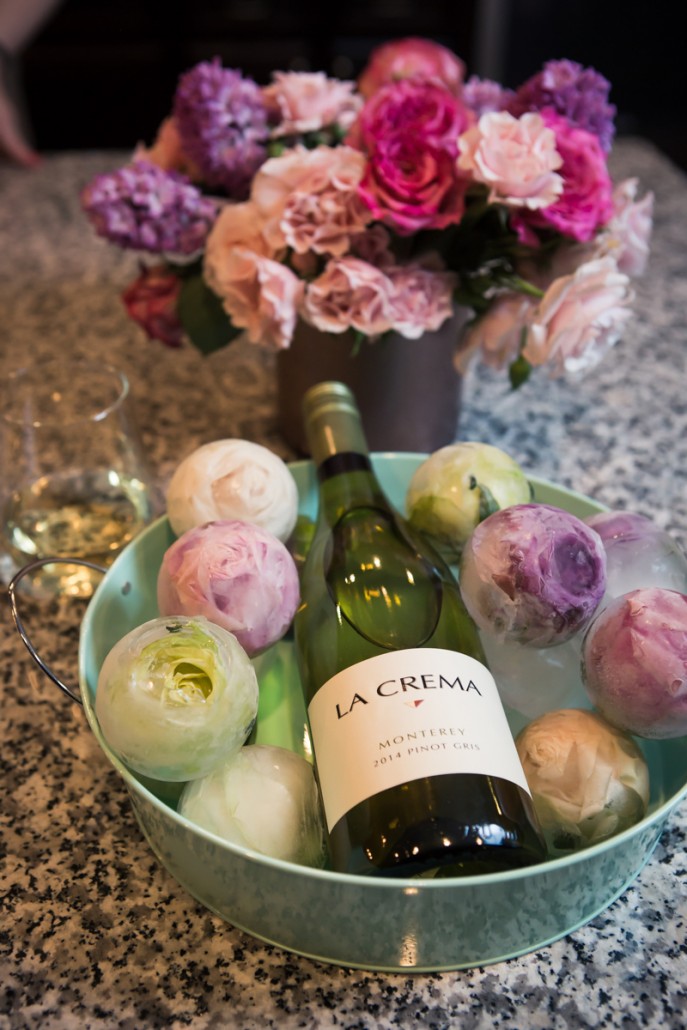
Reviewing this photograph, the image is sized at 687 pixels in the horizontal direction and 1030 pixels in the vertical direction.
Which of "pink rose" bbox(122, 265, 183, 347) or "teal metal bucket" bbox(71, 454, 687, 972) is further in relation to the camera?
"pink rose" bbox(122, 265, 183, 347)

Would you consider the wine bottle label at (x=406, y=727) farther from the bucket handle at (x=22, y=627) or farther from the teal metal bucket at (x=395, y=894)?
the bucket handle at (x=22, y=627)

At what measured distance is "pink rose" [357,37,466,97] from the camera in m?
0.76

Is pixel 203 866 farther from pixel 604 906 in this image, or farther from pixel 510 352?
pixel 510 352

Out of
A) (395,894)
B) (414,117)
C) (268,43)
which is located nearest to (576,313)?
(414,117)

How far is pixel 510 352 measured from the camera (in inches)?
27.0

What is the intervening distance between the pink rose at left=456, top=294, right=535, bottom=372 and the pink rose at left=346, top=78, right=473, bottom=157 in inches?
4.5

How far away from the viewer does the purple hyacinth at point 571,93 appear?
2.27 ft

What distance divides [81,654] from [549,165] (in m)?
0.43

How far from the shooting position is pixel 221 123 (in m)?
0.71

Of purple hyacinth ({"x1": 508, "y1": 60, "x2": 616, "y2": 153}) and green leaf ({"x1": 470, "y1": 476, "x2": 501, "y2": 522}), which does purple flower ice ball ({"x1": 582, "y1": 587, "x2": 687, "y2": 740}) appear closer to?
green leaf ({"x1": 470, "y1": 476, "x2": 501, "y2": 522})

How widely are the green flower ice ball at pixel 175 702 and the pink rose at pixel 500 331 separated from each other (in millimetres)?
342

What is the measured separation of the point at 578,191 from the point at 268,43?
74.9 inches

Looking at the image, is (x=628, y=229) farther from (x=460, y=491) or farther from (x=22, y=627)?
(x=22, y=627)

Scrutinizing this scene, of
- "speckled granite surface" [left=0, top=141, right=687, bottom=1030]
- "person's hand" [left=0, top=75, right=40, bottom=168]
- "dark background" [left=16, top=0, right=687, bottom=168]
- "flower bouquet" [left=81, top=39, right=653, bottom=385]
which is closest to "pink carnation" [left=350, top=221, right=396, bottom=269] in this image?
"flower bouquet" [left=81, top=39, right=653, bottom=385]
